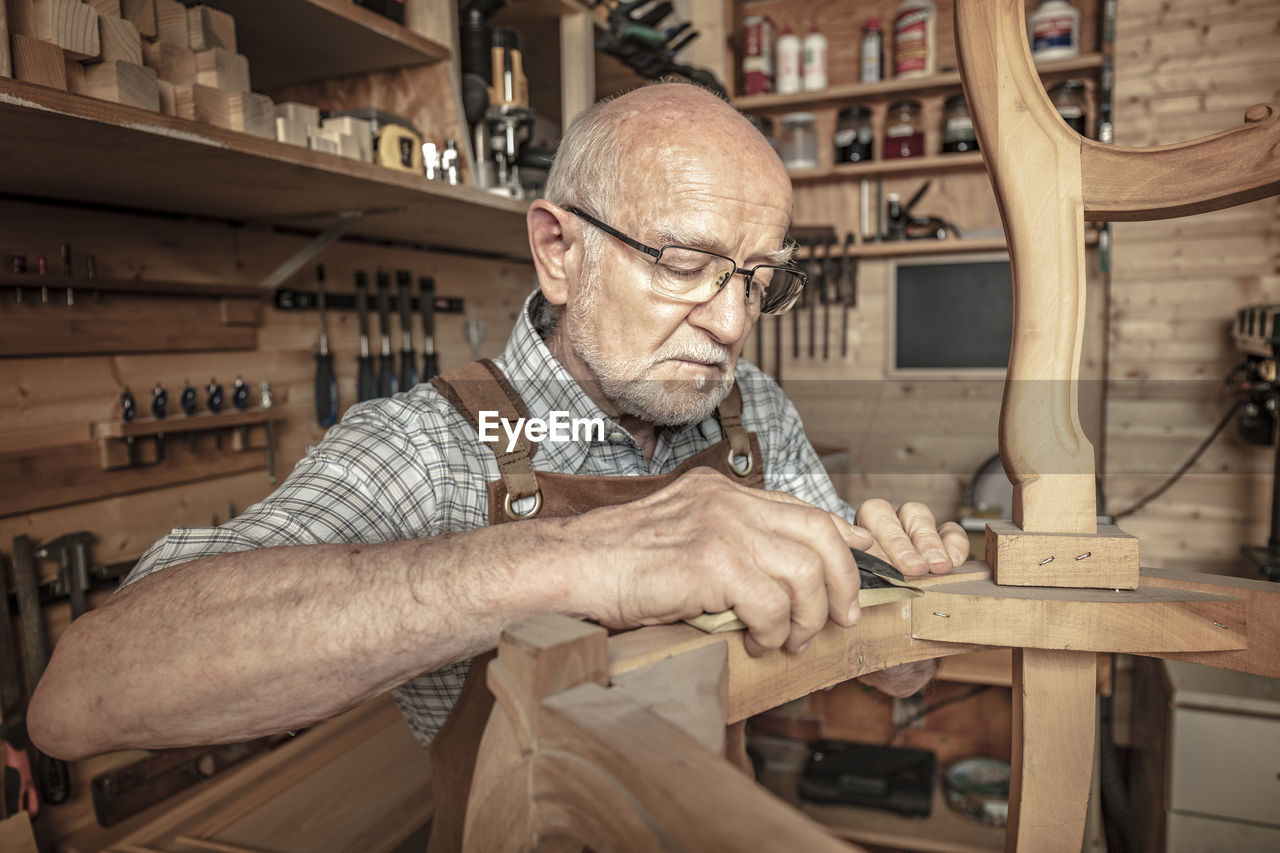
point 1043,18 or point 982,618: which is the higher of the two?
point 1043,18

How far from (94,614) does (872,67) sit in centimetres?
339

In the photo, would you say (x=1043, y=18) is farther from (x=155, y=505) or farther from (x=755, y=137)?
(x=155, y=505)

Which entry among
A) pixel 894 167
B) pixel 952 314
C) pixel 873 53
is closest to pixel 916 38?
pixel 873 53

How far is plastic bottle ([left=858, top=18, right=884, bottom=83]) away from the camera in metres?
3.33

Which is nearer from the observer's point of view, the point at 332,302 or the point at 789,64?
the point at 332,302

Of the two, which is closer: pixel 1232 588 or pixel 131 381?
pixel 1232 588

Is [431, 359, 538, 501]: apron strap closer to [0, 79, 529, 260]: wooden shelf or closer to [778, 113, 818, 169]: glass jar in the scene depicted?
[0, 79, 529, 260]: wooden shelf

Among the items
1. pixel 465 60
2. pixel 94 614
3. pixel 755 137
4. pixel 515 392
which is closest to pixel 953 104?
pixel 465 60

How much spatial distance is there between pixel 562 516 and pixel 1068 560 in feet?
1.87

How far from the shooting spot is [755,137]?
125cm

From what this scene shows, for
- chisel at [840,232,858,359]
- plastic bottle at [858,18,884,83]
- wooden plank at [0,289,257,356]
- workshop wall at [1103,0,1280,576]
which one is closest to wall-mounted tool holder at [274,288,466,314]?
wooden plank at [0,289,257,356]

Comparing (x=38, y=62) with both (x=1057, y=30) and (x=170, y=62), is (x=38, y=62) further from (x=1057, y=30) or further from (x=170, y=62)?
(x=1057, y=30)

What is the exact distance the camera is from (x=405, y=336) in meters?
2.46

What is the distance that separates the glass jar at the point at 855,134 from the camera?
3.37 metres
